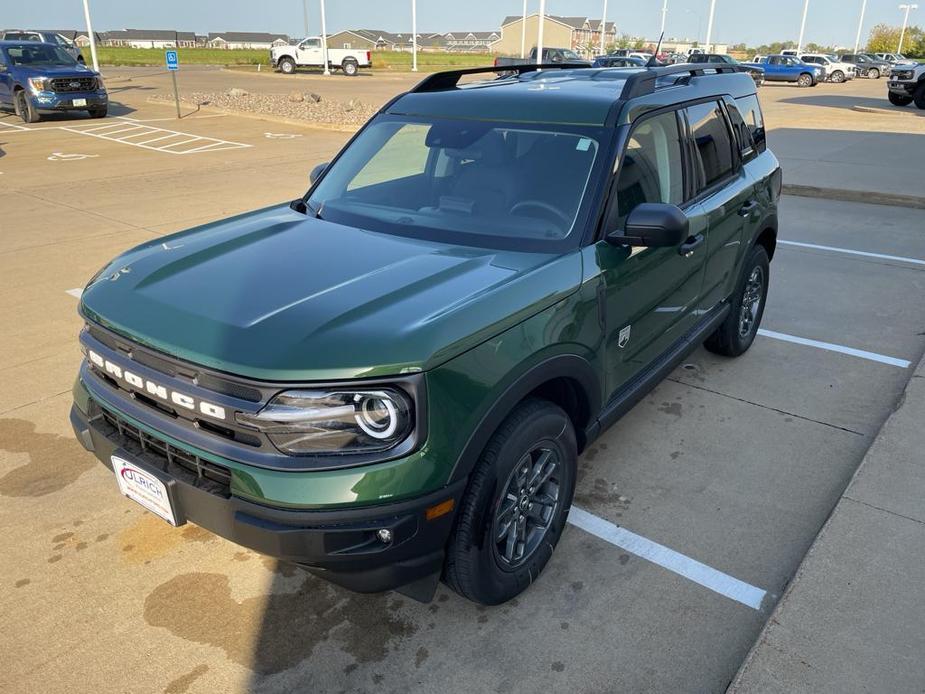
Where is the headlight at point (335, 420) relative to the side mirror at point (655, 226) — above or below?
below

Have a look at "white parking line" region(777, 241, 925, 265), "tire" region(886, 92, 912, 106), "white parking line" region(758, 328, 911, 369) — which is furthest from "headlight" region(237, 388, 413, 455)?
"tire" region(886, 92, 912, 106)

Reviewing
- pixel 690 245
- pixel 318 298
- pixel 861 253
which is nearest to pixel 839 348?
pixel 690 245

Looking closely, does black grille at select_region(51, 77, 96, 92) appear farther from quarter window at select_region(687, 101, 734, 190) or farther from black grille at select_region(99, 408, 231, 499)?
black grille at select_region(99, 408, 231, 499)

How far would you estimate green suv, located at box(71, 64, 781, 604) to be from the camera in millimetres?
2223

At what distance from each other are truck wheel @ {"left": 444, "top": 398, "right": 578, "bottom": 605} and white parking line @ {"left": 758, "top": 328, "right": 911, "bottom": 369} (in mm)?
3293

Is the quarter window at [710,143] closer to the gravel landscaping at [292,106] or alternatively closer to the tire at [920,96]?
the gravel landscaping at [292,106]

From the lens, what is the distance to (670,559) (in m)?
3.17

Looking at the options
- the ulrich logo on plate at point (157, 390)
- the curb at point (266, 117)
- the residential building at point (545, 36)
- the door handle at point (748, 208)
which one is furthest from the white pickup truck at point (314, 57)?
the residential building at point (545, 36)

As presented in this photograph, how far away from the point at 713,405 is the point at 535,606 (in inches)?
87.2

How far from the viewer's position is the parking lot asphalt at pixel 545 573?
259 cm

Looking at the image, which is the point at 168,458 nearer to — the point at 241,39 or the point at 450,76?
the point at 450,76

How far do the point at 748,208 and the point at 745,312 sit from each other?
855 mm

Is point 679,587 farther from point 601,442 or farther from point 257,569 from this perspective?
point 257,569

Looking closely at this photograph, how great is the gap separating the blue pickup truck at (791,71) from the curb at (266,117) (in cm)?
2985
